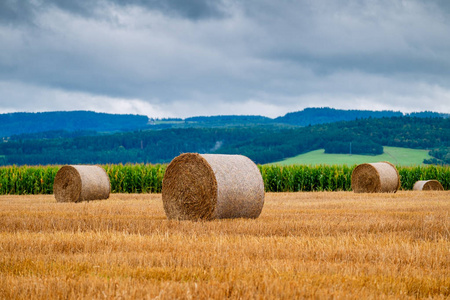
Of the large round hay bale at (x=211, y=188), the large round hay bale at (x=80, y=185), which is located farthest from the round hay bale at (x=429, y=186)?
the large round hay bale at (x=211, y=188)

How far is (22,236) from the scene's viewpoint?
8.44 metres

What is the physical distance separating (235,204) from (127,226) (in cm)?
258

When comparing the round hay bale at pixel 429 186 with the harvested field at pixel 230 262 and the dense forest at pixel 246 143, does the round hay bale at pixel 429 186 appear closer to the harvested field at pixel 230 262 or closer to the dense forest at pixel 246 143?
the harvested field at pixel 230 262

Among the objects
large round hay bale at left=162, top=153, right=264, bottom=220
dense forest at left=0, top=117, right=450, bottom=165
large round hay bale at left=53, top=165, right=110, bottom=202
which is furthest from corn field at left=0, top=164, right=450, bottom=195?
dense forest at left=0, top=117, right=450, bottom=165

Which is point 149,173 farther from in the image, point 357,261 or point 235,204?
point 357,261

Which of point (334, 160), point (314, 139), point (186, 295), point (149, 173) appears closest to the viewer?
point (186, 295)

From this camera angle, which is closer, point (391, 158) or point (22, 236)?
point (22, 236)

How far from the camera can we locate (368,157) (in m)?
95.8

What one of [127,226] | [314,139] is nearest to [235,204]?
[127,226]

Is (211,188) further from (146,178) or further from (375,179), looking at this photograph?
(146,178)

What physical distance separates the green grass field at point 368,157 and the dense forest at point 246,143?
2.92 meters

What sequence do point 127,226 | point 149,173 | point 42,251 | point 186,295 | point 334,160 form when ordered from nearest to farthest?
point 186,295
point 42,251
point 127,226
point 149,173
point 334,160

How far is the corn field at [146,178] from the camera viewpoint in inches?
1138

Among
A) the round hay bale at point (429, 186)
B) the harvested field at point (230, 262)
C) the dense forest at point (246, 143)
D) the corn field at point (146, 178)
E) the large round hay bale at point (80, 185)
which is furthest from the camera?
the dense forest at point (246, 143)
